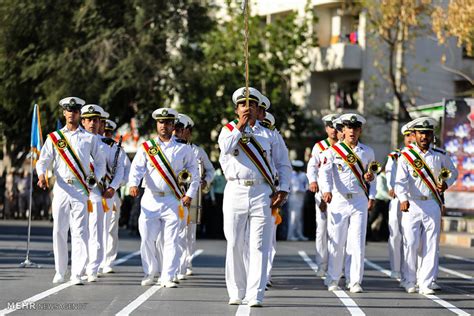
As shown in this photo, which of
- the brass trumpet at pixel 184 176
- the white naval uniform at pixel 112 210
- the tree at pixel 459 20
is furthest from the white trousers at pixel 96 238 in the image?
the tree at pixel 459 20

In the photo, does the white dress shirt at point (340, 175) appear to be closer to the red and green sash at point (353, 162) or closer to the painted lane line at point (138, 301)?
the red and green sash at point (353, 162)

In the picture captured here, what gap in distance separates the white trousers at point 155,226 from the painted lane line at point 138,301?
0.41 metres

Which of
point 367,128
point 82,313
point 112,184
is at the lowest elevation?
point 82,313

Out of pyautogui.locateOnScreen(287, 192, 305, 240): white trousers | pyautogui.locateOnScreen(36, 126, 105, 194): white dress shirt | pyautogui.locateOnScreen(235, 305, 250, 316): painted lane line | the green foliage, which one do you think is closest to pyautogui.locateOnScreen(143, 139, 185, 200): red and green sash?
pyautogui.locateOnScreen(36, 126, 105, 194): white dress shirt

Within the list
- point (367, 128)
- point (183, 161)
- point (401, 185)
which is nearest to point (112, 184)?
point (183, 161)

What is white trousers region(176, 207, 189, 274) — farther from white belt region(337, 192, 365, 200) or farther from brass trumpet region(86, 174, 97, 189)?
white belt region(337, 192, 365, 200)

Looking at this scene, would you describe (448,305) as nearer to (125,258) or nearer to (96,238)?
(96,238)

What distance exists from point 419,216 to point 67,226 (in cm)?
457

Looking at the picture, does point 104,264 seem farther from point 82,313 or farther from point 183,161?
point 82,313

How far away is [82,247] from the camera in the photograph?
52.8 ft

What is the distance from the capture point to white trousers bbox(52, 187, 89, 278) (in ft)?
52.8

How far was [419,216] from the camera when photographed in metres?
16.5

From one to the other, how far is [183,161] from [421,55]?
3571 centimetres

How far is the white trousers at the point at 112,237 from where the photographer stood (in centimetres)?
1848
